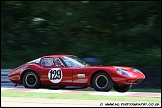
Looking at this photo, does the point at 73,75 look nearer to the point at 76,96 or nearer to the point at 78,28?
the point at 76,96

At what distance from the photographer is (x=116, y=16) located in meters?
19.5

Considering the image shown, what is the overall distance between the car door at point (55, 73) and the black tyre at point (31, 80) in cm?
21

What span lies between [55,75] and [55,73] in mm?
59

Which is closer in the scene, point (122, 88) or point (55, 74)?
point (55, 74)

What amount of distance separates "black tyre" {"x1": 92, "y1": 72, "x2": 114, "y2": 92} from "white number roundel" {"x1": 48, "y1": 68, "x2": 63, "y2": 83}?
3.24ft

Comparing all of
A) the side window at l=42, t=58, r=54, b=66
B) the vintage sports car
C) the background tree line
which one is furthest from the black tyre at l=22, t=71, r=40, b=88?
the background tree line

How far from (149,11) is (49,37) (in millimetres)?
5328

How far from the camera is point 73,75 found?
9602mm

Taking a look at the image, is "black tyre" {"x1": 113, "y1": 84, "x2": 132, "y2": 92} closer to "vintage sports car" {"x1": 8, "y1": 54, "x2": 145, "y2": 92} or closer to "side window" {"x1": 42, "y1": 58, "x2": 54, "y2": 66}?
"vintage sports car" {"x1": 8, "y1": 54, "x2": 145, "y2": 92}

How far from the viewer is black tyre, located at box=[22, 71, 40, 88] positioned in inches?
397

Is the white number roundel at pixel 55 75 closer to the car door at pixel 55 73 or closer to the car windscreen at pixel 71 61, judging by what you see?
the car door at pixel 55 73

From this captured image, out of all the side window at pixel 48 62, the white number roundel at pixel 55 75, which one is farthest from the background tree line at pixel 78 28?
the white number roundel at pixel 55 75

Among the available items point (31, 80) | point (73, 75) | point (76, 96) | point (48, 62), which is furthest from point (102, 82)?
point (31, 80)

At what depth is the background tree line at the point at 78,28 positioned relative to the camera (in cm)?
1817
